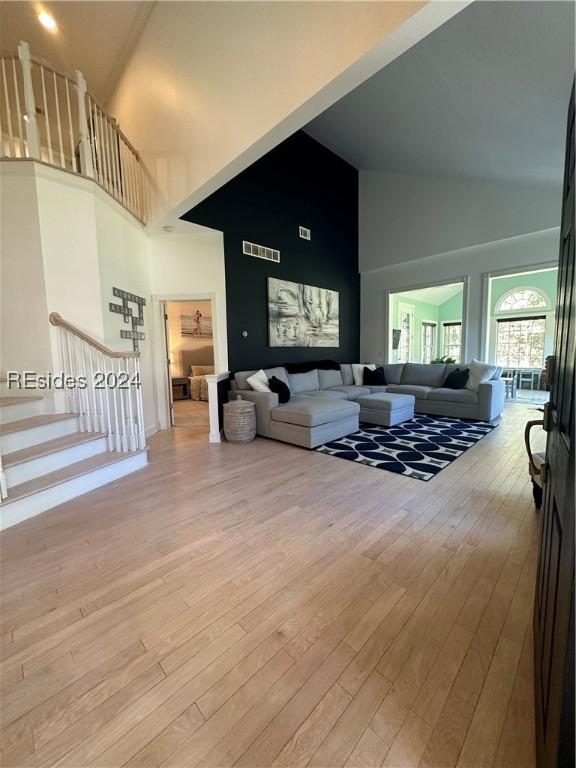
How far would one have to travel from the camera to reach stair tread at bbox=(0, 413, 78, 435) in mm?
2680

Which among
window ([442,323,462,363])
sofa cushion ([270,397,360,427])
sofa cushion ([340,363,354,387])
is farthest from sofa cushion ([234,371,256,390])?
window ([442,323,462,363])

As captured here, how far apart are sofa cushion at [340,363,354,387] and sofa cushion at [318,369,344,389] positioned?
0.11 meters

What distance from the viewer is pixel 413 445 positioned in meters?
3.69

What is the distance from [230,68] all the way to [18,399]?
11.8 ft

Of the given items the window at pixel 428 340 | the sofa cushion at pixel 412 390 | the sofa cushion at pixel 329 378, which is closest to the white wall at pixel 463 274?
the sofa cushion at pixel 412 390

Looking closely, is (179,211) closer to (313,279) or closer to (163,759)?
(313,279)

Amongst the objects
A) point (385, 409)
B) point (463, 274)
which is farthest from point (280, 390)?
point (463, 274)

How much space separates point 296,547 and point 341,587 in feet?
1.26

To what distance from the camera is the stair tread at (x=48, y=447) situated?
2.49 meters

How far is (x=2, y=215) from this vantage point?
10.4 ft

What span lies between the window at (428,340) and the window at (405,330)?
88 cm

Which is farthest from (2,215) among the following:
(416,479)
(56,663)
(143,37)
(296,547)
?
(416,479)

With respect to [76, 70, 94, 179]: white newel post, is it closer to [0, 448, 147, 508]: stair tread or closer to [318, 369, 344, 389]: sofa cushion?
[0, 448, 147, 508]: stair tread

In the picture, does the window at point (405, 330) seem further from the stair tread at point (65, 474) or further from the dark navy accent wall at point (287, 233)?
the stair tread at point (65, 474)
